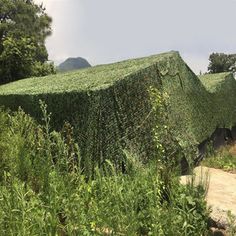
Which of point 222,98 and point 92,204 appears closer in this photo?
point 92,204

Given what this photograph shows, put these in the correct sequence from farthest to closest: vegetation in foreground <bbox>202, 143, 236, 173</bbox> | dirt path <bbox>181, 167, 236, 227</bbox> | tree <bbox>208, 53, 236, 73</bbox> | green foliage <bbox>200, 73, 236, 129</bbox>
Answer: tree <bbox>208, 53, 236, 73</bbox>, green foliage <bbox>200, 73, 236, 129</bbox>, vegetation in foreground <bbox>202, 143, 236, 173</bbox>, dirt path <bbox>181, 167, 236, 227</bbox>

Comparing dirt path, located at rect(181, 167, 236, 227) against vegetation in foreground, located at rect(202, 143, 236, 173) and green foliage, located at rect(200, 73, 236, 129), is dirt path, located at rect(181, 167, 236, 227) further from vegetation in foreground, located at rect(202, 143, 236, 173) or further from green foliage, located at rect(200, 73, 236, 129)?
green foliage, located at rect(200, 73, 236, 129)

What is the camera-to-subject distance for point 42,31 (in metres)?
38.9

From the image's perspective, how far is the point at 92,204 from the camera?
216 inches

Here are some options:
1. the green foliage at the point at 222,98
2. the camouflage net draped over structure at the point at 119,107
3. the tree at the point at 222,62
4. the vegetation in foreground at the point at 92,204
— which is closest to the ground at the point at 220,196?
the vegetation in foreground at the point at 92,204

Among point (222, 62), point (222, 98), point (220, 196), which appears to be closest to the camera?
point (220, 196)

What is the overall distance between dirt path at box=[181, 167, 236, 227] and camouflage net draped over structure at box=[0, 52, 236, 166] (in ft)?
4.81

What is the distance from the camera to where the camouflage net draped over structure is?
8625mm

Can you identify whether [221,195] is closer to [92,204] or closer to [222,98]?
[92,204]

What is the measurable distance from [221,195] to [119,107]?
9.05ft

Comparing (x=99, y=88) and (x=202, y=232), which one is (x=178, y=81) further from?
(x=202, y=232)

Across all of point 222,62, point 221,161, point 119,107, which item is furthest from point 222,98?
point 222,62

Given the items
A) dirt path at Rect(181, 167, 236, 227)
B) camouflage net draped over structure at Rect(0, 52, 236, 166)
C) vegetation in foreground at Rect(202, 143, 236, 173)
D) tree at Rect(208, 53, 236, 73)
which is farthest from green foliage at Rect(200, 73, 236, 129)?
tree at Rect(208, 53, 236, 73)

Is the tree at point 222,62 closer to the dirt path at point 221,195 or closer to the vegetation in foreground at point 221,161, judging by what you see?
the vegetation in foreground at point 221,161
